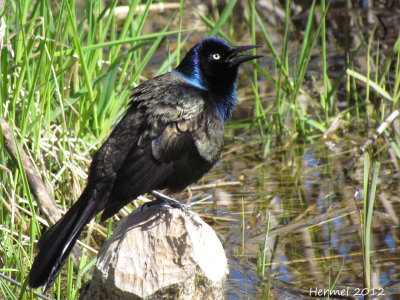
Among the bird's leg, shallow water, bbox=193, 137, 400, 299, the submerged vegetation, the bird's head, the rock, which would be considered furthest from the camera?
the bird's head

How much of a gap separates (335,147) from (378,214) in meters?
1.21

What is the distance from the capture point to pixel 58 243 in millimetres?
3346

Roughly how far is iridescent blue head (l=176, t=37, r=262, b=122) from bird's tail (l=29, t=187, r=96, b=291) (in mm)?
1021

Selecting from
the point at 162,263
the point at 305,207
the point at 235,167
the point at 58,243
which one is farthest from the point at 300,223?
the point at 58,243

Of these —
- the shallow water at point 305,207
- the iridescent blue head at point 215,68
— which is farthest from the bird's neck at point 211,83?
the shallow water at point 305,207

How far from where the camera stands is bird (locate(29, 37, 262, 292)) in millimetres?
3394

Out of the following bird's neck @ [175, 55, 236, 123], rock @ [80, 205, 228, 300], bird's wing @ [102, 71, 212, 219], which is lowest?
rock @ [80, 205, 228, 300]

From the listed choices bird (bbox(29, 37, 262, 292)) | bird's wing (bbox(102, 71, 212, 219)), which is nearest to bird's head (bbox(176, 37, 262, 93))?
bird (bbox(29, 37, 262, 292))

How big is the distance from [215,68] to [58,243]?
147 cm

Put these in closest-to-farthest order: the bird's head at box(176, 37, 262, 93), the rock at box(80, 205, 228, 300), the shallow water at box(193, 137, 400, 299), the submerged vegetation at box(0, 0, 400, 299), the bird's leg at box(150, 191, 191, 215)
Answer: the rock at box(80, 205, 228, 300), the bird's leg at box(150, 191, 191, 215), the submerged vegetation at box(0, 0, 400, 299), the shallow water at box(193, 137, 400, 299), the bird's head at box(176, 37, 262, 93)

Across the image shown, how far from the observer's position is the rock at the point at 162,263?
3174 millimetres

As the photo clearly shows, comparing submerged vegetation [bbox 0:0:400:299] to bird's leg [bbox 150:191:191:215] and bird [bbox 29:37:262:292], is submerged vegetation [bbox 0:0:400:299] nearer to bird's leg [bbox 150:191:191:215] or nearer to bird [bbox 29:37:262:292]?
bird [bbox 29:37:262:292]

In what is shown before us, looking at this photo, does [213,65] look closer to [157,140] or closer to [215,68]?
[215,68]

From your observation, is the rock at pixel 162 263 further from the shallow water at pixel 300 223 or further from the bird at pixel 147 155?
the shallow water at pixel 300 223
